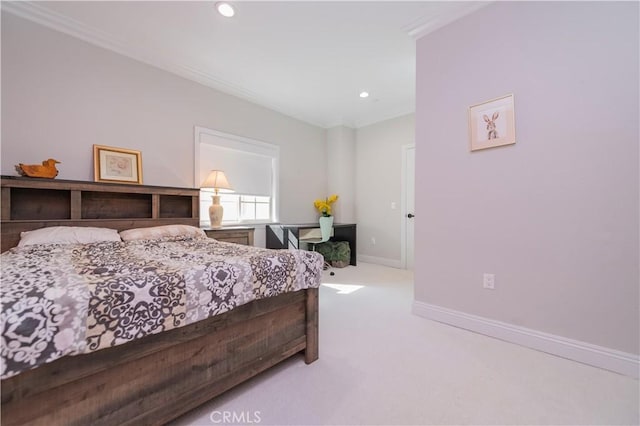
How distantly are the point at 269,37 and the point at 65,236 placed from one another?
236 cm

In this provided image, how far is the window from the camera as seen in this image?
3.38 meters

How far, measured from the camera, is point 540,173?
185 cm

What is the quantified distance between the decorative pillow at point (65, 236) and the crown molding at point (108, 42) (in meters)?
1.81

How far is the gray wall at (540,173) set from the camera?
1.59m

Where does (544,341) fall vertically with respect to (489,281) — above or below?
below

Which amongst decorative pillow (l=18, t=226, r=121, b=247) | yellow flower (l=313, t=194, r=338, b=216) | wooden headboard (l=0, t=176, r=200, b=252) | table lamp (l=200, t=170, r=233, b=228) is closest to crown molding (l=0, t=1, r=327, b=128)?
table lamp (l=200, t=170, r=233, b=228)

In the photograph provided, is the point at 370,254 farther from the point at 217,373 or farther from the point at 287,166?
the point at 217,373

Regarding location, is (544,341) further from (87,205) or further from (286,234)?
(87,205)

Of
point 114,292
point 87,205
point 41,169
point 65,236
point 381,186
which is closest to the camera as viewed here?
point 114,292

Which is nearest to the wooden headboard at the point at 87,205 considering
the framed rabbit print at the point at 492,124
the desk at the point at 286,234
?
the desk at the point at 286,234

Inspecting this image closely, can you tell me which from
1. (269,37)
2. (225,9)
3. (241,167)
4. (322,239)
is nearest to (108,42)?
(225,9)

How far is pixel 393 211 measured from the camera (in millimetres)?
4469

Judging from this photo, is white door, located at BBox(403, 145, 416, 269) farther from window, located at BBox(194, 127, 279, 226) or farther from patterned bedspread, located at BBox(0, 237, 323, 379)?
patterned bedspread, located at BBox(0, 237, 323, 379)

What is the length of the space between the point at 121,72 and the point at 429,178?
3.21 meters
